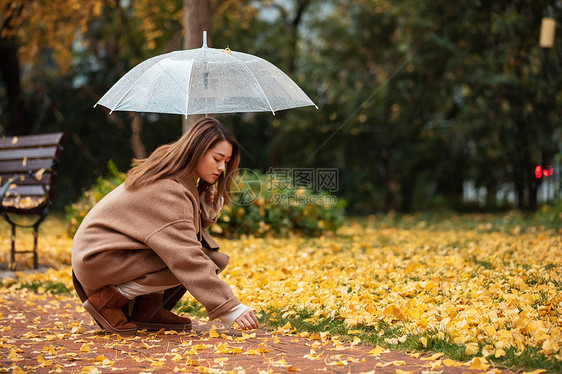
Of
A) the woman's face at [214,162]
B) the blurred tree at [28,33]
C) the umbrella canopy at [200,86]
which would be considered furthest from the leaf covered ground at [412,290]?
the blurred tree at [28,33]

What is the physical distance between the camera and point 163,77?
3.65 metres

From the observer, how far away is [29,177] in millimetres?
5527

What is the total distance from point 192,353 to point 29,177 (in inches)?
133

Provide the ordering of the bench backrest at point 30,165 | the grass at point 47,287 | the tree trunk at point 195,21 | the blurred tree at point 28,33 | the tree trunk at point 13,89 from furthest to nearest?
the tree trunk at point 13,89 → the blurred tree at point 28,33 → the tree trunk at point 195,21 → the bench backrest at point 30,165 → the grass at point 47,287

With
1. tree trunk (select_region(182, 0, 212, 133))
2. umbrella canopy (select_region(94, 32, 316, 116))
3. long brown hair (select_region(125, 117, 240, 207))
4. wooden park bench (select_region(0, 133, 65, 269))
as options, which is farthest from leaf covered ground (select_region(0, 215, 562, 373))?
tree trunk (select_region(182, 0, 212, 133))

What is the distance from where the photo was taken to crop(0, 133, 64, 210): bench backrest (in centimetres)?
561

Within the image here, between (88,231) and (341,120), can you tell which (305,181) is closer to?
(341,120)

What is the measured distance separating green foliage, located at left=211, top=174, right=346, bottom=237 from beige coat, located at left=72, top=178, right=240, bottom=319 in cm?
408

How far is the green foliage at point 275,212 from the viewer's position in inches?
297

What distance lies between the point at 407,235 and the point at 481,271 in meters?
3.60

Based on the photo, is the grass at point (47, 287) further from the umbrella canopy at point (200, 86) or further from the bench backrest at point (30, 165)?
the umbrella canopy at point (200, 86)

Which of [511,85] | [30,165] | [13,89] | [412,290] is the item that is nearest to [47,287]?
[30,165]

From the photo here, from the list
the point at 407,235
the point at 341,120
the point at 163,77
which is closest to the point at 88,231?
the point at 163,77

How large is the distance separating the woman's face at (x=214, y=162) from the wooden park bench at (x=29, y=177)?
2817 millimetres
